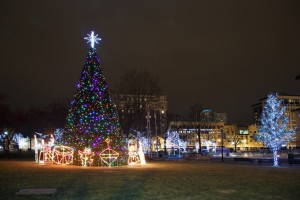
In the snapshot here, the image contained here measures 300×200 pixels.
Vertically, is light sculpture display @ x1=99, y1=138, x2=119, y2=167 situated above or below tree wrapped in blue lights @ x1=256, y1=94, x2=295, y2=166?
below

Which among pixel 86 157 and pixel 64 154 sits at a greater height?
pixel 64 154

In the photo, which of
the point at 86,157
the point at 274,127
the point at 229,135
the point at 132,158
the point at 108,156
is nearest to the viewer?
the point at 86,157

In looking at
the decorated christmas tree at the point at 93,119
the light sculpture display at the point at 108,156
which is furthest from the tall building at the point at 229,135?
the light sculpture display at the point at 108,156

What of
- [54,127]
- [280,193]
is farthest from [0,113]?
[280,193]

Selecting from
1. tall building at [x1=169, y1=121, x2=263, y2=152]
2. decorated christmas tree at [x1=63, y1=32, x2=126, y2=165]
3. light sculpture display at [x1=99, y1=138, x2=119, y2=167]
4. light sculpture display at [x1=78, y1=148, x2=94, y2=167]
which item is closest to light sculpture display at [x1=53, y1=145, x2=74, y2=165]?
decorated christmas tree at [x1=63, y1=32, x2=126, y2=165]

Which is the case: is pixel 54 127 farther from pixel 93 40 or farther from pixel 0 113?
pixel 93 40

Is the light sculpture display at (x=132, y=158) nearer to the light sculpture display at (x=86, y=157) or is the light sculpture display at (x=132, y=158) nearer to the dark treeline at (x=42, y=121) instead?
the light sculpture display at (x=86, y=157)

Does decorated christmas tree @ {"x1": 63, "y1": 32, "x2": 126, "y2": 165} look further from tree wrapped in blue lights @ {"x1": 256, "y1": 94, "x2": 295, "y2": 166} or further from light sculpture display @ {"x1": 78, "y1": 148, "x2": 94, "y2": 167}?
tree wrapped in blue lights @ {"x1": 256, "y1": 94, "x2": 295, "y2": 166}

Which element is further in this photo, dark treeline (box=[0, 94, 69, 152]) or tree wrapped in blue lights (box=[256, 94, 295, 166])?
dark treeline (box=[0, 94, 69, 152])

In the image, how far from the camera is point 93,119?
120 ft

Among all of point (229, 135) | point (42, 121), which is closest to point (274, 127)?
point (42, 121)

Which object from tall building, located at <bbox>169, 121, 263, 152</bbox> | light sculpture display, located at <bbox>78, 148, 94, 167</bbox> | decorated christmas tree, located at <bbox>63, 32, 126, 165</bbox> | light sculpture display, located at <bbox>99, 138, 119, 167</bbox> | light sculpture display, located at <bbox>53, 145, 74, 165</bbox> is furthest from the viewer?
tall building, located at <bbox>169, 121, 263, 152</bbox>

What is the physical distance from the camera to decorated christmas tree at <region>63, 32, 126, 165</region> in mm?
35969

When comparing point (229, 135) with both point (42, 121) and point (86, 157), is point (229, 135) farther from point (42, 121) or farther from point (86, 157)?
point (86, 157)
